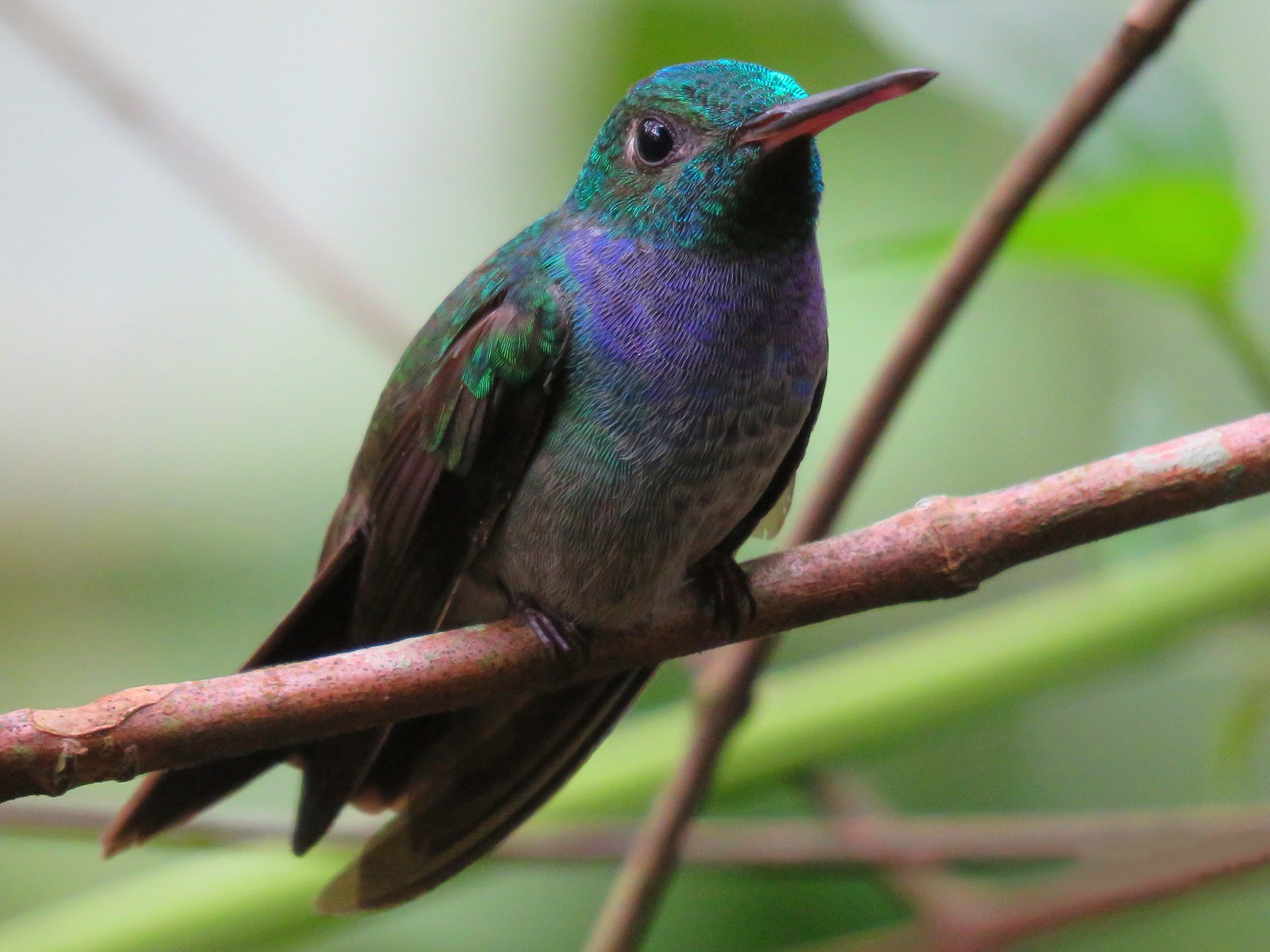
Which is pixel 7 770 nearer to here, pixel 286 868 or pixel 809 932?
pixel 286 868

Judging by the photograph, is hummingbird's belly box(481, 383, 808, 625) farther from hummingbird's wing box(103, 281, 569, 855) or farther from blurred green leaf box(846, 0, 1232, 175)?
blurred green leaf box(846, 0, 1232, 175)

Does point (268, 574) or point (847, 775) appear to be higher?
point (268, 574)

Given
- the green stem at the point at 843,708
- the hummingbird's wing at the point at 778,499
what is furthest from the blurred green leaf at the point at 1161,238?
the green stem at the point at 843,708

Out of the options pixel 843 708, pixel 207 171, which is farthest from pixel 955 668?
pixel 207 171

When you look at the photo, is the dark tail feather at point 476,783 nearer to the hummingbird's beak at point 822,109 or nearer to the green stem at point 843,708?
the green stem at point 843,708

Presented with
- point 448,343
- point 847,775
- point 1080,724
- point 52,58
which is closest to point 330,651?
point 448,343

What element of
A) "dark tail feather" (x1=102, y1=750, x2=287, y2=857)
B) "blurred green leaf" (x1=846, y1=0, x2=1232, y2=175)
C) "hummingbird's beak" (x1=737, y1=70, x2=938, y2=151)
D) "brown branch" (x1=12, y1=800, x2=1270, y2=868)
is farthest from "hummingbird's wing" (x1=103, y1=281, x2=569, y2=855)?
"blurred green leaf" (x1=846, y1=0, x2=1232, y2=175)

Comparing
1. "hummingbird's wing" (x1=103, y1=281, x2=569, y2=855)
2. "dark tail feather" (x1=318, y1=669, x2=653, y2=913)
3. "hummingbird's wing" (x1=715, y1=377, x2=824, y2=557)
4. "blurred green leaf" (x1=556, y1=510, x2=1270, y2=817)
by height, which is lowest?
"blurred green leaf" (x1=556, y1=510, x2=1270, y2=817)
